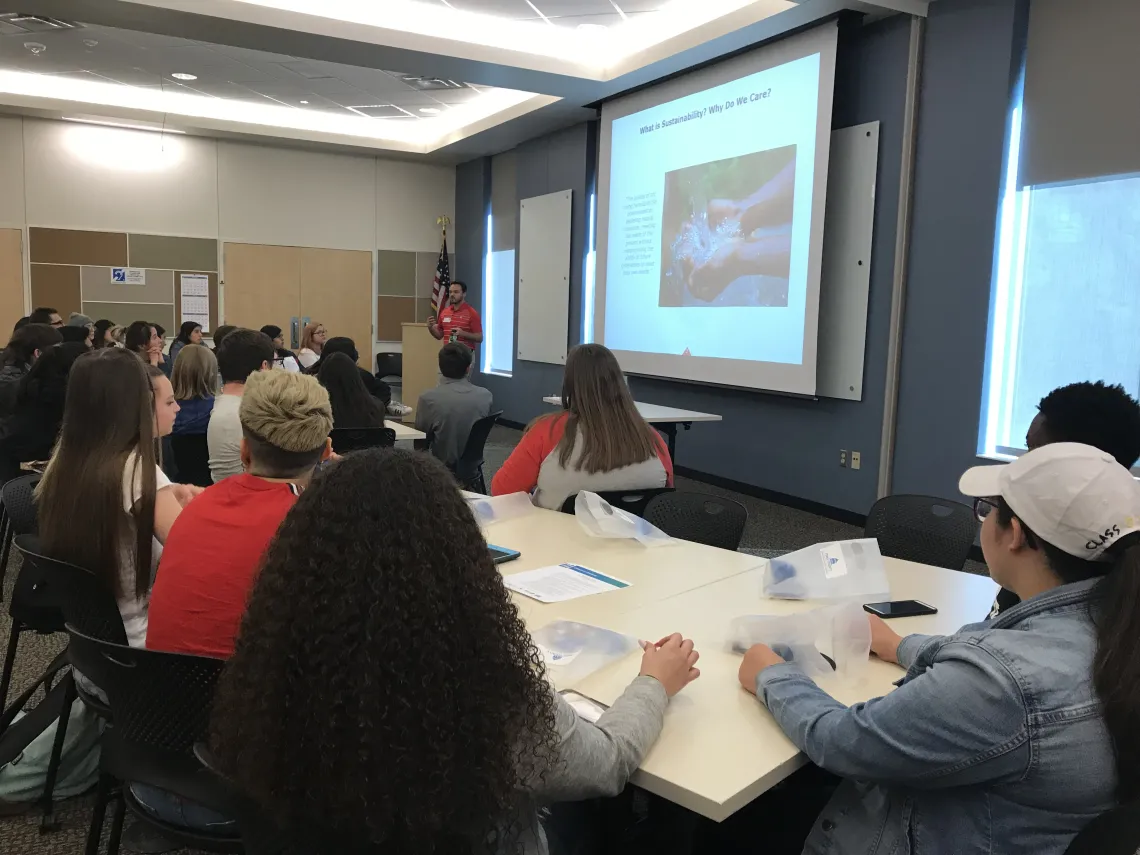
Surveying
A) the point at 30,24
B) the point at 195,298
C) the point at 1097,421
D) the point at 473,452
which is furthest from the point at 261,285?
the point at 1097,421

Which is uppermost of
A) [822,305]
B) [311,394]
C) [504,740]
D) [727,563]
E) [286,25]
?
[286,25]

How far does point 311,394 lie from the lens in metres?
1.72

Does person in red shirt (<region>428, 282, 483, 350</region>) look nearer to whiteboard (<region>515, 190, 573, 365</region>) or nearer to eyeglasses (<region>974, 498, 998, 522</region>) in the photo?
whiteboard (<region>515, 190, 573, 365</region>)

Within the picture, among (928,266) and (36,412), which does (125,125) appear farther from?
(928,266)

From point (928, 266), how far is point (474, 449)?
270 cm

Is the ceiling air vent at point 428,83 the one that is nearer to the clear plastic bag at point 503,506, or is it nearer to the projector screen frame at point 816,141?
the projector screen frame at point 816,141

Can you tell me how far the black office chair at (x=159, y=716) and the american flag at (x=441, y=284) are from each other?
823 centimetres

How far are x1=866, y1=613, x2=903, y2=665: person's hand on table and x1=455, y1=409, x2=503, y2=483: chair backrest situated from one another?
3060 millimetres

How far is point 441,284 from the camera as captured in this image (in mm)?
9484

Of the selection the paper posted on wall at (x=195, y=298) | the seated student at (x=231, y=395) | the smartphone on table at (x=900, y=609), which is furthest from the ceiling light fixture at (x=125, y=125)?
the smartphone on table at (x=900, y=609)

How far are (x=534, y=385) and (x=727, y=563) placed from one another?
6.55 m

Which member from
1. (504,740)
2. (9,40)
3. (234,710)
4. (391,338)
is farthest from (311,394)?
(391,338)

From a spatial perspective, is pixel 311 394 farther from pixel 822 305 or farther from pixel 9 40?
pixel 9 40

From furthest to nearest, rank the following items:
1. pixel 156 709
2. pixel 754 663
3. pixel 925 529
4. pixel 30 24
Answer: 1. pixel 30 24
2. pixel 925 529
3. pixel 754 663
4. pixel 156 709
